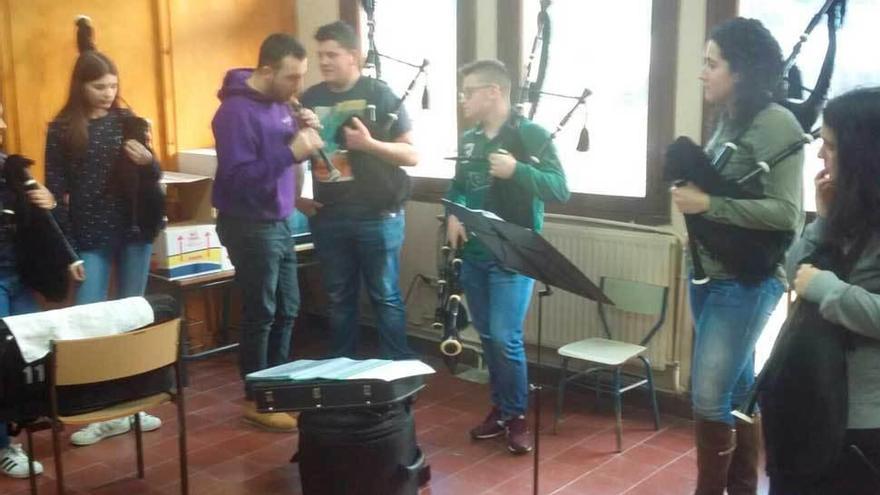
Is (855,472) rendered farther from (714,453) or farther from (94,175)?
(94,175)

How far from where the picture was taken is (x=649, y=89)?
3.42 metres

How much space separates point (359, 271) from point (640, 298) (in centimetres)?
113

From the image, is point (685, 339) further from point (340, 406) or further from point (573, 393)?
point (340, 406)

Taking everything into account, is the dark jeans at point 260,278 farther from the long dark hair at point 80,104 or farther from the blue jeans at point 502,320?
the blue jeans at point 502,320

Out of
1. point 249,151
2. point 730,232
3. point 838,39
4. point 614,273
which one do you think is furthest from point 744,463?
point 249,151

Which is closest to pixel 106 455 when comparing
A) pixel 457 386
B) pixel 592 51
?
pixel 457 386

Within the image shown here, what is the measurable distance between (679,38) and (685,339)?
3.84ft

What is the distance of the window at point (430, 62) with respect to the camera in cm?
421

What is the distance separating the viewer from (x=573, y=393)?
12.5ft

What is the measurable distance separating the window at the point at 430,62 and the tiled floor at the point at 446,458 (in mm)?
1308

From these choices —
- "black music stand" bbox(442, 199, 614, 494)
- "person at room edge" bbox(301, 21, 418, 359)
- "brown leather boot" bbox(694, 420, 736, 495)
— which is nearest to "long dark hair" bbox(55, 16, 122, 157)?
"person at room edge" bbox(301, 21, 418, 359)

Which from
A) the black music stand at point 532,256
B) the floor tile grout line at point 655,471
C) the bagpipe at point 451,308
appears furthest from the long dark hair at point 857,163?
the bagpipe at point 451,308

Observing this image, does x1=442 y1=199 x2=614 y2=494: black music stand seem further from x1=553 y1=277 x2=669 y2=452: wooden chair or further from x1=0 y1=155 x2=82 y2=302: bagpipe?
x1=0 y1=155 x2=82 y2=302: bagpipe

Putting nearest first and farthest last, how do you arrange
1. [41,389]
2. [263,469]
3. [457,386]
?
[41,389] → [263,469] → [457,386]
